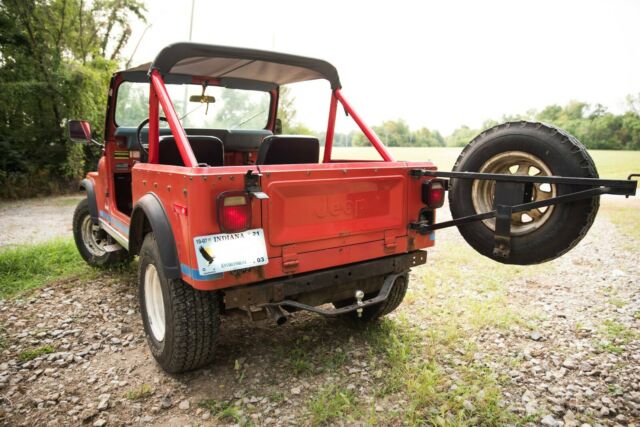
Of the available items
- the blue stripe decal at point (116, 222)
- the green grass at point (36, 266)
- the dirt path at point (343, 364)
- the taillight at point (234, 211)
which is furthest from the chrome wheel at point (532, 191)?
the green grass at point (36, 266)

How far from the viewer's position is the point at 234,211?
221 cm

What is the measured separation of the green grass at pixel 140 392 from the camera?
101 inches

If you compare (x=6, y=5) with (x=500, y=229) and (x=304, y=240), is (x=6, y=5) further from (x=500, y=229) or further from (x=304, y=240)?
(x=500, y=229)

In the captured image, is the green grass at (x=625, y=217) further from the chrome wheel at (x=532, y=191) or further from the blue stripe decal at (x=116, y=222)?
the blue stripe decal at (x=116, y=222)

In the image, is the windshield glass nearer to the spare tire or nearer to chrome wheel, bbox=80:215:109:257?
chrome wheel, bbox=80:215:109:257

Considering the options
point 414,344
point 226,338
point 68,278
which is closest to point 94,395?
point 226,338

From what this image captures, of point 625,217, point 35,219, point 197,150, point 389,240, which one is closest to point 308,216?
point 389,240

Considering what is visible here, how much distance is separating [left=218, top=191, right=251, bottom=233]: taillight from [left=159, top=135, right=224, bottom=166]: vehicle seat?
1060 millimetres

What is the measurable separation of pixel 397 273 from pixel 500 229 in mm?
743

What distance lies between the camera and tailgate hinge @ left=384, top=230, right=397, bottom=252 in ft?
9.24

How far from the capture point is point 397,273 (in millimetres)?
2934

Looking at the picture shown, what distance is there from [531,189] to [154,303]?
2579 millimetres

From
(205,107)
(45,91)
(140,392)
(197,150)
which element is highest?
(45,91)

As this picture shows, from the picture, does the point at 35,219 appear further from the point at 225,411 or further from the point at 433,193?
the point at 433,193
